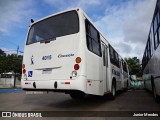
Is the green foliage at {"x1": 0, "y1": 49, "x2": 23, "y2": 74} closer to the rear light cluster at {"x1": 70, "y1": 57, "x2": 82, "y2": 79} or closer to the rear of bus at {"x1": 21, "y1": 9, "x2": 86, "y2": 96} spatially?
the rear of bus at {"x1": 21, "y1": 9, "x2": 86, "y2": 96}

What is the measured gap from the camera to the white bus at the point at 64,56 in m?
5.89

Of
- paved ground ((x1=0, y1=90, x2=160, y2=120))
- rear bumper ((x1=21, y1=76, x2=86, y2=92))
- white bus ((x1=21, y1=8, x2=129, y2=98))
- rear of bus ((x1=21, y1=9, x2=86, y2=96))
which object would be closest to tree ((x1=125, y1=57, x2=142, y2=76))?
paved ground ((x1=0, y1=90, x2=160, y2=120))

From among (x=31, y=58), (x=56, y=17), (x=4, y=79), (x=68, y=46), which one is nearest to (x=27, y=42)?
(x=31, y=58)

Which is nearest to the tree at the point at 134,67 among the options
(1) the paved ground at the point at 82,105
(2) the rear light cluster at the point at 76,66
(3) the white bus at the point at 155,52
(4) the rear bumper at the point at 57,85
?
(1) the paved ground at the point at 82,105

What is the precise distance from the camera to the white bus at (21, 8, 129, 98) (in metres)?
5.89

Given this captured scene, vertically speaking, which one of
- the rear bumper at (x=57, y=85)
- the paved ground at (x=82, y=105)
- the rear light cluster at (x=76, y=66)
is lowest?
the paved ground at (x=82, y=105)

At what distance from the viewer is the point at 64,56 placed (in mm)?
6188

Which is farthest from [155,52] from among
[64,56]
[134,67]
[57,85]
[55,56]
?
[134,67]

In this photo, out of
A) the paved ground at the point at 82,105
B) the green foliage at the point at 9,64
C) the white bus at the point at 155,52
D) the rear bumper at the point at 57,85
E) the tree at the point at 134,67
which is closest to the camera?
the rear bumper at the point at 57,85

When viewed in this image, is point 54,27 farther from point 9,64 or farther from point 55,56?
point 9,64

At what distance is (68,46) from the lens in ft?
20.4

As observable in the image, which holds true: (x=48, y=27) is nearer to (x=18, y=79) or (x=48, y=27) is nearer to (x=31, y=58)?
(x=31, y=58)

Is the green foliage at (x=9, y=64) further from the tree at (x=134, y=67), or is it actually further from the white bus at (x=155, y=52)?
the tree at (x=134, y=67)

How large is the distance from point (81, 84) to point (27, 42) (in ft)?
10.6
